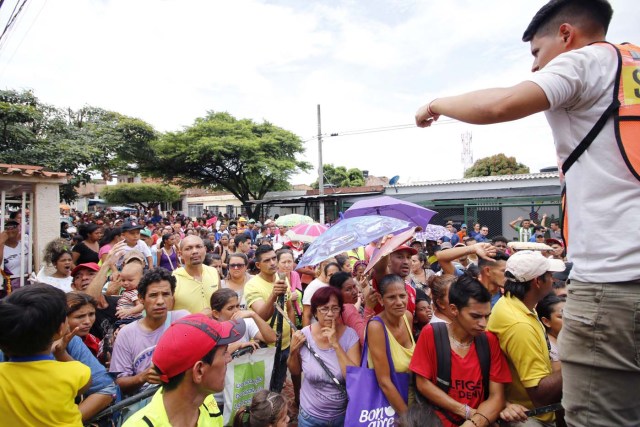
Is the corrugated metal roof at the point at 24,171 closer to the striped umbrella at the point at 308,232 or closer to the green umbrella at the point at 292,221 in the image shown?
the striped umbrella at the point at 308,232

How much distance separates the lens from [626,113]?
1.28 m

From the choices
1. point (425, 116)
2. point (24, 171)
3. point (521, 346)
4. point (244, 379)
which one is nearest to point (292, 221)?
point (24, 171)

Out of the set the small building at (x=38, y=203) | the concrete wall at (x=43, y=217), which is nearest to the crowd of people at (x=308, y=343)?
the small building at (x=38, y=203)

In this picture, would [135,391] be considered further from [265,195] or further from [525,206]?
[265,195]

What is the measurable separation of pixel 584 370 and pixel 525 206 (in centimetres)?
1355

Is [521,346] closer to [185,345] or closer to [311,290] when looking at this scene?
[185,345]

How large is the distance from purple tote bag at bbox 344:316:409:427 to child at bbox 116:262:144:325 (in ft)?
7.14

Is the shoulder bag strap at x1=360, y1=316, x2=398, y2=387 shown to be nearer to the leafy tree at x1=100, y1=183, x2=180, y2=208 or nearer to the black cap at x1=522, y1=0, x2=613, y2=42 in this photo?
the black cap at x1=522, y1=0, x2=613, y2=42

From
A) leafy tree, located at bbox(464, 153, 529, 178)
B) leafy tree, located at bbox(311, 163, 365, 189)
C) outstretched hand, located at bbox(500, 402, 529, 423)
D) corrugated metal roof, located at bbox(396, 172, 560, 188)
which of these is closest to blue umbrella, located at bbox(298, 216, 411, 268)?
outstretched hand, located at bbox(500, 402, 529, 423)

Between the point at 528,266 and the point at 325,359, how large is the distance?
1.71 meters

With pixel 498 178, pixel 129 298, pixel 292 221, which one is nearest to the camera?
pixel 129 298

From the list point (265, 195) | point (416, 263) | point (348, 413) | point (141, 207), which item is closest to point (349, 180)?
point (265, 195)

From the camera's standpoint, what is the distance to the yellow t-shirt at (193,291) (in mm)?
4117

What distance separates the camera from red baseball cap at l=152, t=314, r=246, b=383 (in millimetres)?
1733
